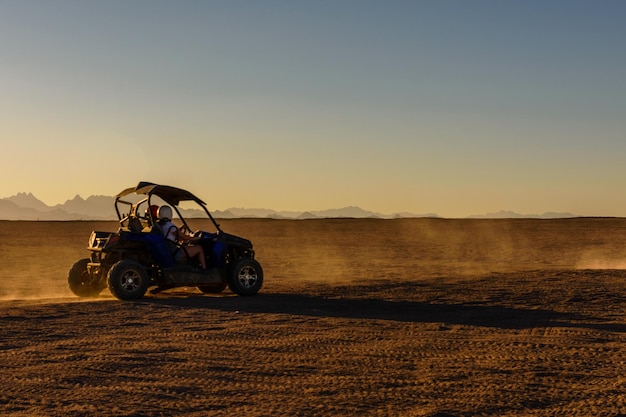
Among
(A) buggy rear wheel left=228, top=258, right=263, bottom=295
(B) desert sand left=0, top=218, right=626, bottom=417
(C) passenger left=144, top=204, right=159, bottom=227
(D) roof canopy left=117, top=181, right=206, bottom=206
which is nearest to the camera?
(B) desert sand left=0, top=218, right=626, bottom=417

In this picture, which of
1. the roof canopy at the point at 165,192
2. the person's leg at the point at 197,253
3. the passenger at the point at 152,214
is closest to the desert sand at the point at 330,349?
the person's leg at the point at 197,253

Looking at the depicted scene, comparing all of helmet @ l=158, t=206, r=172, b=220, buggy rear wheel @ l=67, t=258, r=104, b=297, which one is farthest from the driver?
buggy rear wheel @ l=67, t=258, r=104, b=297

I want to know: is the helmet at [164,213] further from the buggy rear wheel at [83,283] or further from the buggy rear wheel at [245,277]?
the buggy rear wheel at [83,283]

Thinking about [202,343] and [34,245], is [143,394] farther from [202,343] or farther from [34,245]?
[34,245]

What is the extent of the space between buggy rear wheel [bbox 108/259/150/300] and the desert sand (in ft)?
1.27

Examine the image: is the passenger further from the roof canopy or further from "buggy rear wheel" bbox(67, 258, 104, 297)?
"buggy rear wheel" bbox(67, 258, 104, 297)

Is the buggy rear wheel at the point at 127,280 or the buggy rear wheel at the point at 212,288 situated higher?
the buggy rear wheel at the point at 127,280

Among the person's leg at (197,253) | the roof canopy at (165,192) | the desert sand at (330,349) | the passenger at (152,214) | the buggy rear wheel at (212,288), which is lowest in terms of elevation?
the desert sand at (330,349)

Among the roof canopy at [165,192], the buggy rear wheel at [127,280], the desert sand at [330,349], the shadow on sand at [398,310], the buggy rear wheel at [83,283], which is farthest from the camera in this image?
the buggy rear wheel at [83,283]

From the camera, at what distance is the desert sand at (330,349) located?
8461 millimetres

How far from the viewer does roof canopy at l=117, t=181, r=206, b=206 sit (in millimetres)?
17719

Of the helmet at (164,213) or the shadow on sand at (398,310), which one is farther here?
the helmet at (164,213)

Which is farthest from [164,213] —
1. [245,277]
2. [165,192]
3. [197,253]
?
[245,277]

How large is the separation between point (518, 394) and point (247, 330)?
5219 millimetres
